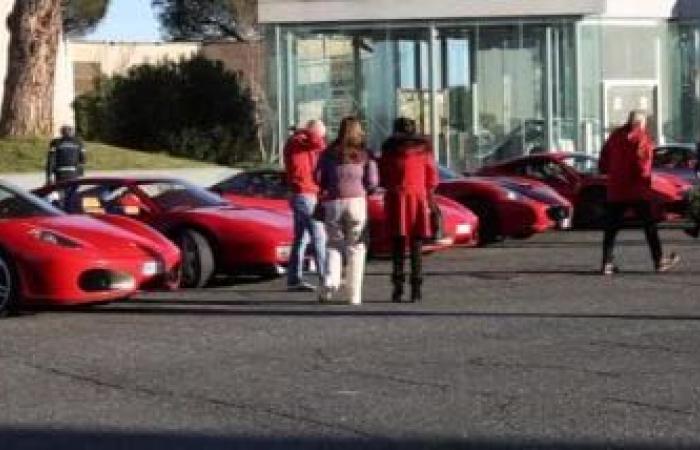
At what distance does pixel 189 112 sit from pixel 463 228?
2143 centimetres

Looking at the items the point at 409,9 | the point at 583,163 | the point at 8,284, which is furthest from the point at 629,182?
the point at 409,9

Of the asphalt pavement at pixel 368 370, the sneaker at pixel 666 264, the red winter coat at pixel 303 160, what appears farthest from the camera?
the sneaker at pixel 666 264

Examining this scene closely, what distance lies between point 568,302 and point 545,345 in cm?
253

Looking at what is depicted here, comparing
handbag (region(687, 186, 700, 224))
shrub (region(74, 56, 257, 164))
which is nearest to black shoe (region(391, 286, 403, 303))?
handbag (region(687, 186, 700, 224))

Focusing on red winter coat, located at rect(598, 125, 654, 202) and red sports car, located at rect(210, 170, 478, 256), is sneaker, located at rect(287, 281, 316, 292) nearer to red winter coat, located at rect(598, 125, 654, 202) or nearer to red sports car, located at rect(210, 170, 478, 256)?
red sports car, located at rect(210, 170, 478, 256)

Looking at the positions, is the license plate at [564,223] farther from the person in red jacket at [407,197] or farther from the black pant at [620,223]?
the person in red jacket at [407,197]

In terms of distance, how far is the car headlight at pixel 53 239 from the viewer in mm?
12016

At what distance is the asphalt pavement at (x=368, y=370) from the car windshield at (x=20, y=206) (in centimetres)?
86

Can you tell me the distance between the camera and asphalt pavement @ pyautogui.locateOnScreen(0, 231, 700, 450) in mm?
7273

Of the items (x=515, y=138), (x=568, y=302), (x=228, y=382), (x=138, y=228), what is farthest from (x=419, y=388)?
(x=515, y=138)

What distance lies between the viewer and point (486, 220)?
63.3ft


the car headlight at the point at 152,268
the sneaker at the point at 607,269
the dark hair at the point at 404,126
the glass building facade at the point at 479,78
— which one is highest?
the glass building facade at the point at 479,78

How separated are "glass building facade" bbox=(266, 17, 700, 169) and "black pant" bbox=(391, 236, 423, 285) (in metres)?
20.9

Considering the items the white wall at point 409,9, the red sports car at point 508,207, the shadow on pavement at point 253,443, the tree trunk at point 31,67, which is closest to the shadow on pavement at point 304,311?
the shadow on pavement at point 253,443
